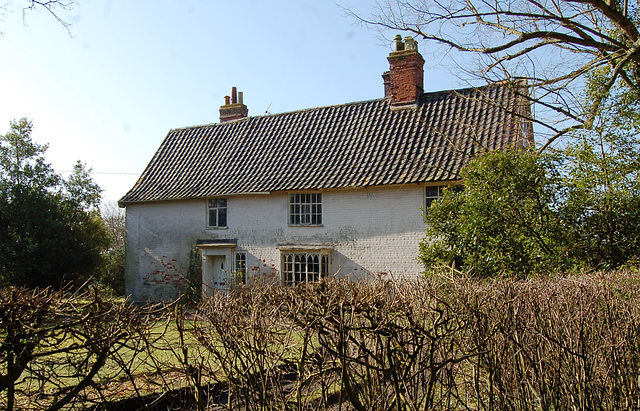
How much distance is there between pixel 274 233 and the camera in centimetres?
2017

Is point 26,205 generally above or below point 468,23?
below

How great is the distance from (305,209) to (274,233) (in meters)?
1.44

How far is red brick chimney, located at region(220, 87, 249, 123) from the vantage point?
2559 centimetres

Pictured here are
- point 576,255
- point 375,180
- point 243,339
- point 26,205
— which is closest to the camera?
point 243,339

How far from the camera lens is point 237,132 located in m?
24.4

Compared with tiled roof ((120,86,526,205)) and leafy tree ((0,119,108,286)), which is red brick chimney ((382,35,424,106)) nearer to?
tiled roof ((120,86,526,205))

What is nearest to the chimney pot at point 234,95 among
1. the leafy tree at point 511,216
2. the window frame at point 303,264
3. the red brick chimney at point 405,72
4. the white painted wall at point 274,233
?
the white painted wall at point 274,233

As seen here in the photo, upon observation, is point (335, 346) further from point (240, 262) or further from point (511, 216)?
point (240, 262)

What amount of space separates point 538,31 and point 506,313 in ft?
27.3

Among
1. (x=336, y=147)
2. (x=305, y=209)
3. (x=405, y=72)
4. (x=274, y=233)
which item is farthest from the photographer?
(x=336, y=147)

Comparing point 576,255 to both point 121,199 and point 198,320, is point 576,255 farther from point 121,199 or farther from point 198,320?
point 121,199

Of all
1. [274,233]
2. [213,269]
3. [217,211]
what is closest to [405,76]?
[274,233]

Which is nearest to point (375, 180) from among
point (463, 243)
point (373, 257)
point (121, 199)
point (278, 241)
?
point (373, 257)

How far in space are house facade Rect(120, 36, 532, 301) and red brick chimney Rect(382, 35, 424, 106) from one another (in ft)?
0.13
